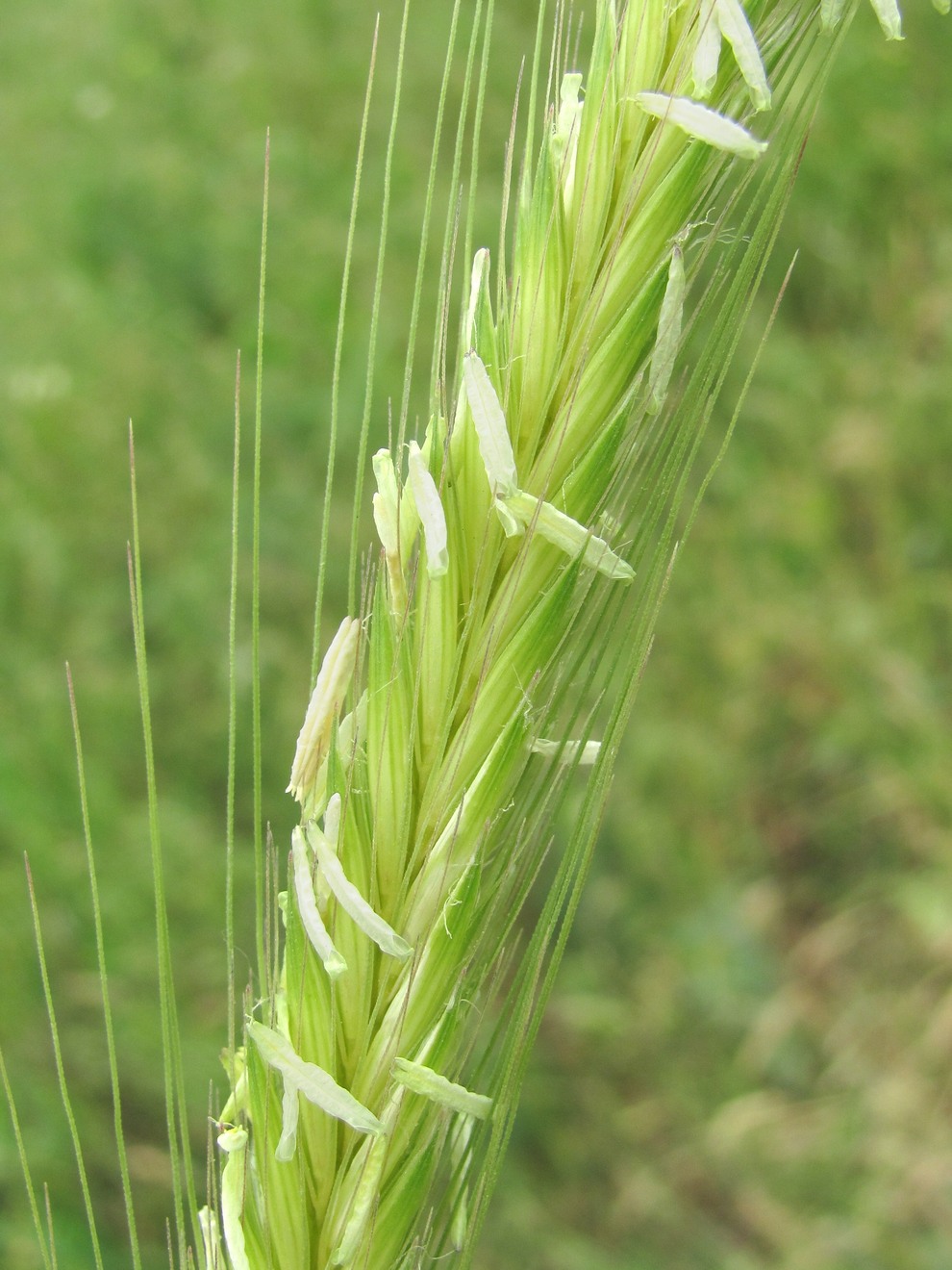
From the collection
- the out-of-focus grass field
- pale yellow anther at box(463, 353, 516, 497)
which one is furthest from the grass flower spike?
the out-of-focus grass field

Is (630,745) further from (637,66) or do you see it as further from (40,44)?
(40,44)

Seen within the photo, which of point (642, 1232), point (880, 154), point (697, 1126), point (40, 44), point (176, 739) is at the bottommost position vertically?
point (642, 1232)

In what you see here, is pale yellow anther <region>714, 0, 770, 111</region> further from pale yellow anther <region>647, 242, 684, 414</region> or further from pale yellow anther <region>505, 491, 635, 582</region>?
pale yellow anther <region>505, 491, 635, 582</region>

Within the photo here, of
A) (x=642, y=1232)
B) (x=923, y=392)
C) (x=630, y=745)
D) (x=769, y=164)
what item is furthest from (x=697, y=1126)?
(x=769, y=164)

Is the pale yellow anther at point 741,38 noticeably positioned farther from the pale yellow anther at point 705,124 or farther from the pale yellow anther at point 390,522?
A: the pale yellow anther at point 390,522

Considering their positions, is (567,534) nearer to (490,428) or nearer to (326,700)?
(490,428)

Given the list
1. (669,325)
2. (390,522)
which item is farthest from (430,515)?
(669,325)

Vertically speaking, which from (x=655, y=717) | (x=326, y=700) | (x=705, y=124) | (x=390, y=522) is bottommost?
(x=655, y=717)

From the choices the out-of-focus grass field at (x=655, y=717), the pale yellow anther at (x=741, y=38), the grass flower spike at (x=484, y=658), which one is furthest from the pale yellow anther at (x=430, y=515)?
the out-of-focus grass field at (x=655, y=717)
